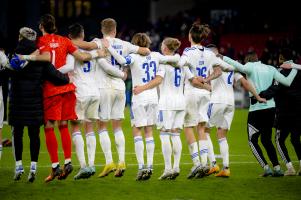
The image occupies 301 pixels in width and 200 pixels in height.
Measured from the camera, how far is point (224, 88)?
48.4 feet

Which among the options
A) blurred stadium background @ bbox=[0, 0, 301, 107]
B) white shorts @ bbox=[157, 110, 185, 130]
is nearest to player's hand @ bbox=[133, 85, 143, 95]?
white shorts @ bbox=[157, 110, 185, 130]

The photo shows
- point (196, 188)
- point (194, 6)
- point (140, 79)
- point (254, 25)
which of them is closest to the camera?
point (196, 188)

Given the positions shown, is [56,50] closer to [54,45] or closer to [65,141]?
[54,45]

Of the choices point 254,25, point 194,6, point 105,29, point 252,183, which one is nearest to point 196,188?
point 252,183

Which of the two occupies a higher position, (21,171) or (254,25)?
(254,25)

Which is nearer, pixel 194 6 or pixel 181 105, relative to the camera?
pixel 181 105

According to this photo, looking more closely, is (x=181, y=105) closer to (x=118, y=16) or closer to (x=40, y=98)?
(x=40, y=98)

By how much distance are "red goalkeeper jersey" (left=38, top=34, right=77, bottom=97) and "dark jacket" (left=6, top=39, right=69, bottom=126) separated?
137 millimetres

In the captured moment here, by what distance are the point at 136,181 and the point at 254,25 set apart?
27.2 metres

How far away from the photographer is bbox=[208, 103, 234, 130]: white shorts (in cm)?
1468

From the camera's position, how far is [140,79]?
14188 millimetres

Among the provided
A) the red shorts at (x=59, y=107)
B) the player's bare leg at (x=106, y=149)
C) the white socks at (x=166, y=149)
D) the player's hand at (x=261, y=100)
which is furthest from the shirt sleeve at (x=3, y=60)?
the player's hand at (x=261, y=100)

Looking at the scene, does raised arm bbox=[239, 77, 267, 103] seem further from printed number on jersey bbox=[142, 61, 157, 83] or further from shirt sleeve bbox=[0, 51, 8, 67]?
shirt sleeve bbox=[0, 51, 8, 67]

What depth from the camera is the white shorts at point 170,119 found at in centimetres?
1414
